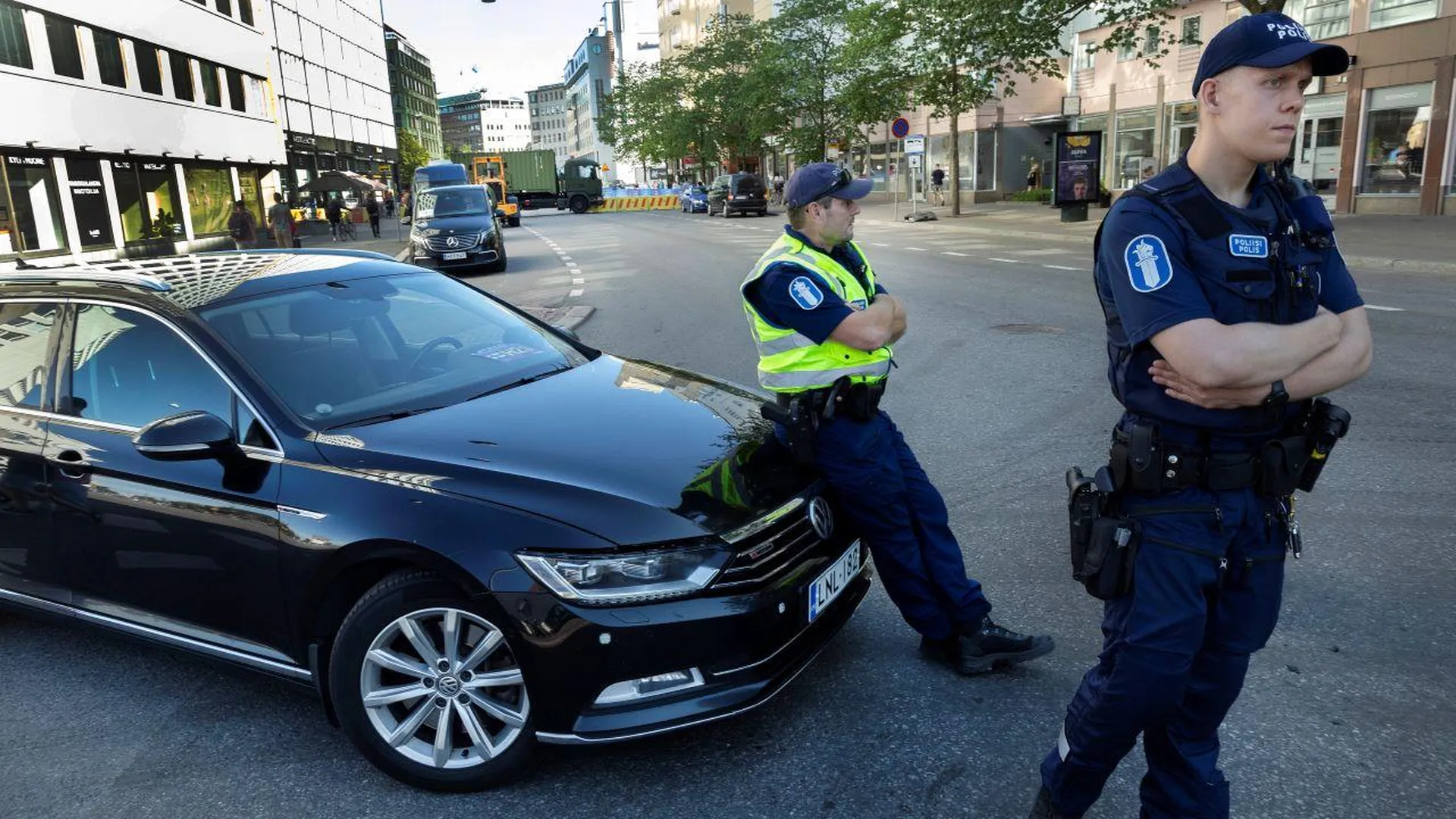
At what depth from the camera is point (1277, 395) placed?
2.04 m

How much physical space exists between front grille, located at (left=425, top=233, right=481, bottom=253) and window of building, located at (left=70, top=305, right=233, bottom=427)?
620 inches

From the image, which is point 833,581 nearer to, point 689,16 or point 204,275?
point 204,275

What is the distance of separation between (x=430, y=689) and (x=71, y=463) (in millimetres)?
1572

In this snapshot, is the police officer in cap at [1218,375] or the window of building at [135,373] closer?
the police officer in cap at [1218,375]

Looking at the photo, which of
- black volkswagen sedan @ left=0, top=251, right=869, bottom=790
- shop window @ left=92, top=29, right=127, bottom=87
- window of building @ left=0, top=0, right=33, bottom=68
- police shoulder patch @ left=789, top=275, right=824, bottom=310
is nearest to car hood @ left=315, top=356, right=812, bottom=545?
black volkswagen sedan @ left=0, top=251, right=869, bottom=790

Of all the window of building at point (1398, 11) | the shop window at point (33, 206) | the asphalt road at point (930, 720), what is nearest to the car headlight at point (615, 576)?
the asphalt road at point (930, 720)

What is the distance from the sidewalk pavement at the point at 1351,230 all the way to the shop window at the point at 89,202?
76.6ft

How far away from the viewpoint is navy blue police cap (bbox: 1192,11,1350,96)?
6.54ft

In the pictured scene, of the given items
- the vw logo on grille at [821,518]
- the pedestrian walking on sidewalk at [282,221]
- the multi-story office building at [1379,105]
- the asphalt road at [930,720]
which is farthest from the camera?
the pedestrian walking on sidewalk at [282,221]

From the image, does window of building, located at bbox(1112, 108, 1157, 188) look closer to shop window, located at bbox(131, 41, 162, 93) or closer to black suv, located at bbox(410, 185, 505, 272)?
black suv, located at bbox(410, 185, 505, 272)

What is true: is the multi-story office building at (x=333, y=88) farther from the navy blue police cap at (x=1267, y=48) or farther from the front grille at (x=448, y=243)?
the navy blue police cap at (x=1267, y=48)

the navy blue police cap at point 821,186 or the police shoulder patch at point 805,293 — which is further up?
the navy blue police cap at point 821,186


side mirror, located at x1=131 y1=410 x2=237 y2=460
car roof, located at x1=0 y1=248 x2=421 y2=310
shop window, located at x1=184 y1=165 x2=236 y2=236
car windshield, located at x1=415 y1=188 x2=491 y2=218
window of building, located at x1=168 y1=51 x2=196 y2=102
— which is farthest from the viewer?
shop window, located at x1=184 y1=165 x2=236 y2=236

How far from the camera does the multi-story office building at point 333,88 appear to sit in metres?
51.4
